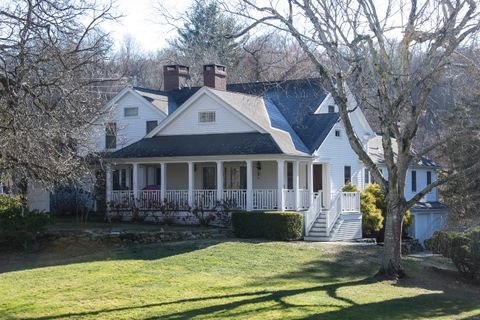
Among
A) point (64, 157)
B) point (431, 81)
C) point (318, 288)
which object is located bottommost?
point (318, 288)

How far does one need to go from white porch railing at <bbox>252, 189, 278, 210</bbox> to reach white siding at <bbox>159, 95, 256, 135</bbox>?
2766 mm

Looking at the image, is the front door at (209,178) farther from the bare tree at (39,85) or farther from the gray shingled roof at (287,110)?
the bare tree at (39,85)

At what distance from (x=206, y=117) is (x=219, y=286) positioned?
15018mm

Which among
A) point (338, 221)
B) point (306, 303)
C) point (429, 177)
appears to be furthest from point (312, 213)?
point (429, 177)

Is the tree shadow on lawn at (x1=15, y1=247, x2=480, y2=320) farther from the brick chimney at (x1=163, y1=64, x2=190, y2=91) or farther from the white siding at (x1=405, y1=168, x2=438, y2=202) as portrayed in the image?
the white siding at (x1=405, y1=168, x2=438, y2=202)

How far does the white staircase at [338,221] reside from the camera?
86.9ft

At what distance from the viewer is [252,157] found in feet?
86.2

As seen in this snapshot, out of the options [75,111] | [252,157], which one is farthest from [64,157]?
[252,157]

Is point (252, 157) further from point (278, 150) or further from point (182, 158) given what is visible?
point (182, 158)

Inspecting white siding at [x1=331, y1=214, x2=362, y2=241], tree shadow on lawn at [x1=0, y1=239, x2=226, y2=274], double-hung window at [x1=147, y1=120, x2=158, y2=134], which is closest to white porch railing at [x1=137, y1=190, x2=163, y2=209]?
double-hung window at [x1=147, y1=120, x2=158, y2=134]

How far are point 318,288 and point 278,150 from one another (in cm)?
1095

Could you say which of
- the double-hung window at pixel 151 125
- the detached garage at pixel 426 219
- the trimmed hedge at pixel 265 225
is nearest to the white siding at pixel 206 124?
the double-hung window at pixel 151 125

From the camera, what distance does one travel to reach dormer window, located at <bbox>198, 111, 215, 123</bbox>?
94.9ft

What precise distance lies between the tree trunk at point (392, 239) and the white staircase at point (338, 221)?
8.77 m
